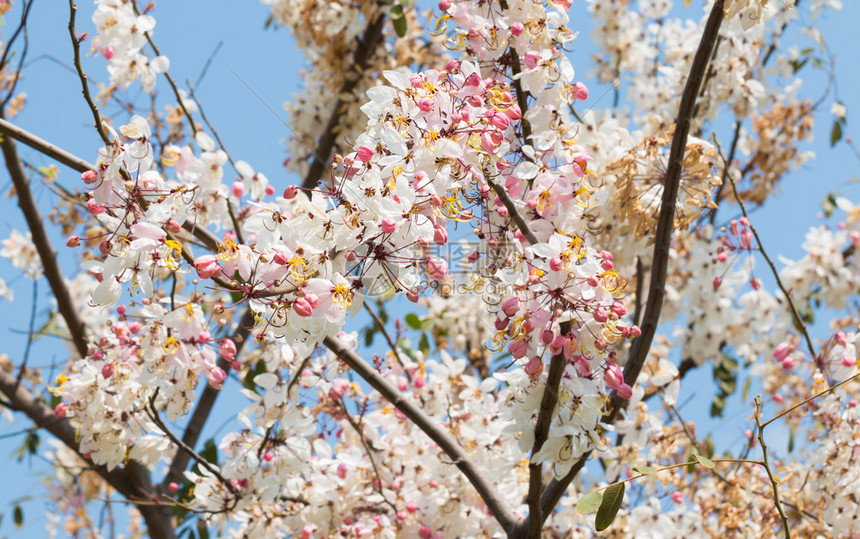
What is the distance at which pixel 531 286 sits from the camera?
69.4 inches

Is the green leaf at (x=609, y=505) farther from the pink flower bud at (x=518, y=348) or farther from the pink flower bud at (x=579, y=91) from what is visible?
the pink flower bud at (x=579, y=91)

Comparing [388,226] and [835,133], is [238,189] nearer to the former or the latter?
[388,226]

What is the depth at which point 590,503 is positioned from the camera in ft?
5.65

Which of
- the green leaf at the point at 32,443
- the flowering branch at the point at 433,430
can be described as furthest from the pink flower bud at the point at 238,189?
the green leaf at the point at 32,443

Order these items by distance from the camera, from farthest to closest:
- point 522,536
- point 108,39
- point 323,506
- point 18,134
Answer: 1. point 108,39
2. point 323,506
3. point 522,536
4. point 18,134

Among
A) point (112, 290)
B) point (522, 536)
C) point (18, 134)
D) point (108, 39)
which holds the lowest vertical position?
point (522, 536)

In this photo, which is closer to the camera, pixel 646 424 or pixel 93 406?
pixel 93 406

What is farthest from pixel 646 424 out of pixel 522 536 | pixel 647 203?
pixel 522 536

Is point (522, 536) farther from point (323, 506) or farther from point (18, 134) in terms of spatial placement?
point (18, 134)

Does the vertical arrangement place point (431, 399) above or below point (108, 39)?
below

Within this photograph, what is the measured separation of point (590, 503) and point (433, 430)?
2.33 ft

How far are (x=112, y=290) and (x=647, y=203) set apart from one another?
179 centimetres

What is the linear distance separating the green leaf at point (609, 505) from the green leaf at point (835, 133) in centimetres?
426

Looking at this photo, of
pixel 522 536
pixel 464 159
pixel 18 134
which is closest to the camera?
pixel 464 159
